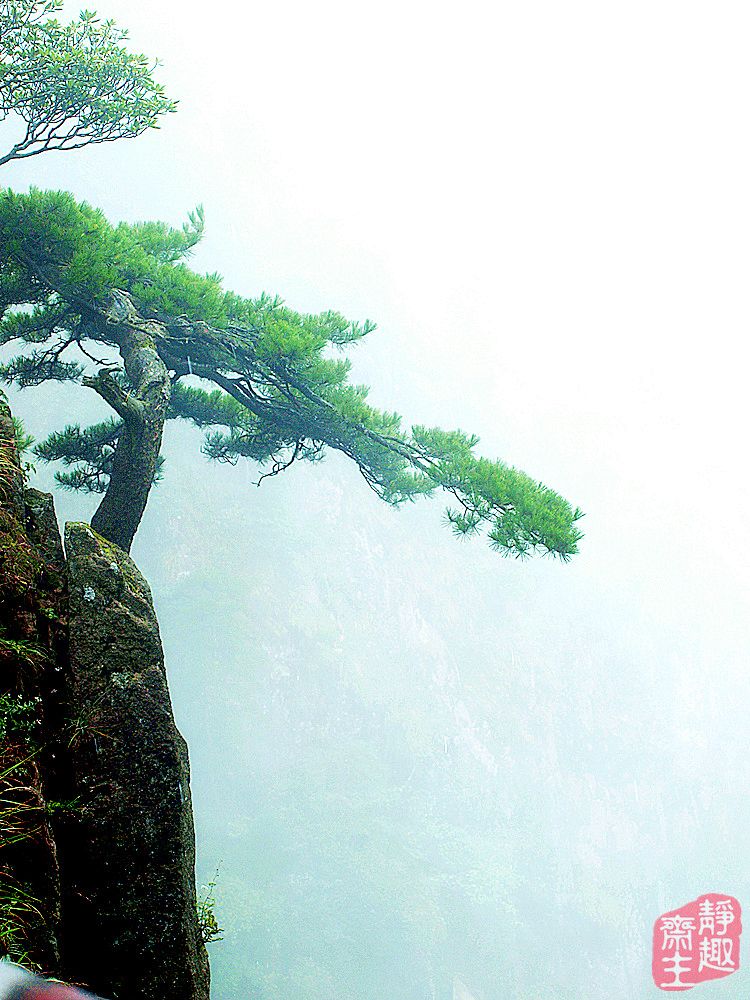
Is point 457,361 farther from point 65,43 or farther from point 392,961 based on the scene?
point 65,43

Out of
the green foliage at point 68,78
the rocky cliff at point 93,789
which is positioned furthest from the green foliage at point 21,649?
the green foliage at point 68,78

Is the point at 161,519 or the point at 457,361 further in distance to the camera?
the point at 457,361

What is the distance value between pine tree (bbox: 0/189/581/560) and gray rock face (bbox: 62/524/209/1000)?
1.53m

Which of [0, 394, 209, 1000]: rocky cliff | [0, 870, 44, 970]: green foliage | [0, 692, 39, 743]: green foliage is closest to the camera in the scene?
[0, 870, 44, 970]: green foliage

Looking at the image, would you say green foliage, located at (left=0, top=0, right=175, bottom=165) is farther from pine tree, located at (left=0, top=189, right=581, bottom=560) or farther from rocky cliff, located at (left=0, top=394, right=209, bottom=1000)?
rocky cliff, located at (left=0, top=394, right=209, bottom=1000)

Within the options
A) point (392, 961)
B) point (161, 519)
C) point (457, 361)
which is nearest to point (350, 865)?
point (392, 961)

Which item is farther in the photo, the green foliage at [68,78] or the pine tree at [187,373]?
the green foliage at [68,78]

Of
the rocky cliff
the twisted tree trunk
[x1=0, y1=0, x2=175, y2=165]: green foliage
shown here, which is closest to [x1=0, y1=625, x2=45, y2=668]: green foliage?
the rocky cliff

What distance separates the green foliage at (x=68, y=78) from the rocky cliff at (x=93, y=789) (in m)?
2.63

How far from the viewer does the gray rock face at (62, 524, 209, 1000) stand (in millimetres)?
1354

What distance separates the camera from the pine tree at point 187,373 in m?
3.15

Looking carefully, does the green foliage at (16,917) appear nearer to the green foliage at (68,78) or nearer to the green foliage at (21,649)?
the green foliage at (21,649)

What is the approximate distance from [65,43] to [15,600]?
3135 mm

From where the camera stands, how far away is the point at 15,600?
1567 millimetres
